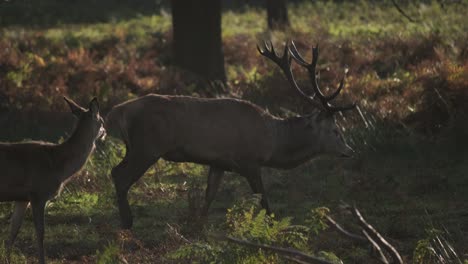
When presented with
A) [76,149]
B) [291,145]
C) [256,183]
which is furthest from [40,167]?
[291,145]

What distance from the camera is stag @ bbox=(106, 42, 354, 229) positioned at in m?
11.1

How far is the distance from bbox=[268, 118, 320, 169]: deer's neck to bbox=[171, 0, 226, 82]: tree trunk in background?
825 centimetres

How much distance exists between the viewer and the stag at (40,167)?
366 inches

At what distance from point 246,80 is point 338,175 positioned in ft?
21.3

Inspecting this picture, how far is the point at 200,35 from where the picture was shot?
67.2ft

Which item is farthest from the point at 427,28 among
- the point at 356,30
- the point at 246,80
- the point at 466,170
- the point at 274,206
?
the point at 274,206

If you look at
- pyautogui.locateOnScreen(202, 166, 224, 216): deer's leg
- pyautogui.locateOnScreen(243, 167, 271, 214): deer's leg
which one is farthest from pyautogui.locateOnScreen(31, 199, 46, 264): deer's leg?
pyautogui.locateOnScreen(243, 167, 271, 214): deer's leg

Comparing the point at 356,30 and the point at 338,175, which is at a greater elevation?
the point at 356,30

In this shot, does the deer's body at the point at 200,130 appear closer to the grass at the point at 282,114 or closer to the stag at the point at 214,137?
the stag at the point at 214,137

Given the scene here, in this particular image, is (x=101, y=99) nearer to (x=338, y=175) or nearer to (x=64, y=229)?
(x=338, y=175)

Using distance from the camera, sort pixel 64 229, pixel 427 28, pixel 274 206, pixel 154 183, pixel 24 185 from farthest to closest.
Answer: pixel 427 28 < pixel 154 183 < pixel 274 206 < pixel 64 229 < pixel 24 185

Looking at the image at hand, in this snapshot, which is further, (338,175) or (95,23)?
(95,23)

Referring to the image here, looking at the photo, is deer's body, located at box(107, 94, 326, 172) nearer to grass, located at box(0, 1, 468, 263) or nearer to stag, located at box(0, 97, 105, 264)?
grass, located at box(0, 1, 468, 263)

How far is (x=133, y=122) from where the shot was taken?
36.7ft
